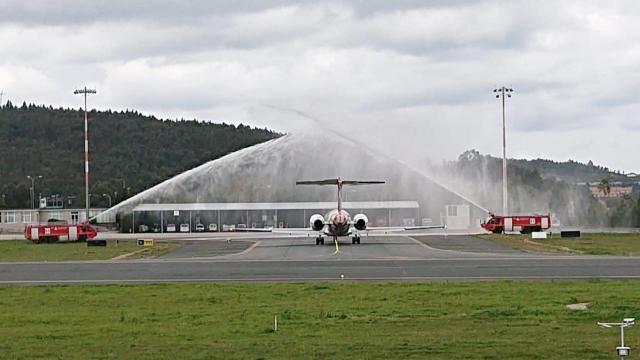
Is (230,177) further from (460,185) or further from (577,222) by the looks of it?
(577,222)

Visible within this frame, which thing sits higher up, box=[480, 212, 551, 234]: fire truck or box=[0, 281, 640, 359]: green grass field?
box=[480, 212, 551, 234]: fire truck

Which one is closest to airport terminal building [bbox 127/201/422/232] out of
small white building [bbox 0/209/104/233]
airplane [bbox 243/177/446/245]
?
small white building [bbox 0/209/104/233]

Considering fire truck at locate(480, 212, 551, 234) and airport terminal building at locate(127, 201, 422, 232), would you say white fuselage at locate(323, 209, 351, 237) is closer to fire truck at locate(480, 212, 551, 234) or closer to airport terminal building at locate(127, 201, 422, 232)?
fire truck at locate(480, 212, 551, 234)

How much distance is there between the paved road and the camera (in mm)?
54656

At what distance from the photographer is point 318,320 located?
32.9 meters

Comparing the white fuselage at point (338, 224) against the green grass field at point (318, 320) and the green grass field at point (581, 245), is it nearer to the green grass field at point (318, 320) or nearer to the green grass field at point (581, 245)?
the green grass field at point (581, 245)

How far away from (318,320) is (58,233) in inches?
3481

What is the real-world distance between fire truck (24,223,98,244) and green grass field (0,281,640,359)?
6829cm

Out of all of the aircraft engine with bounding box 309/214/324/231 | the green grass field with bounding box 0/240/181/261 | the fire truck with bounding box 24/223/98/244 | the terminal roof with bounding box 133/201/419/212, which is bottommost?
the green grass field with bounding box 0/240/181/261

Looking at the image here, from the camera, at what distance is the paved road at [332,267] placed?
179ft

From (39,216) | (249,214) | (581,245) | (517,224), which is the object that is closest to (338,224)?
(581,245)

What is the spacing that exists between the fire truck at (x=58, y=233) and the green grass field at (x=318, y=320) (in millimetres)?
68292

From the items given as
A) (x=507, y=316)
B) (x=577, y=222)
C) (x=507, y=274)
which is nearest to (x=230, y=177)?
(x=577, y=222)

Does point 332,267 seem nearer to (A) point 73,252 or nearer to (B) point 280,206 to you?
(A) point 73,252
